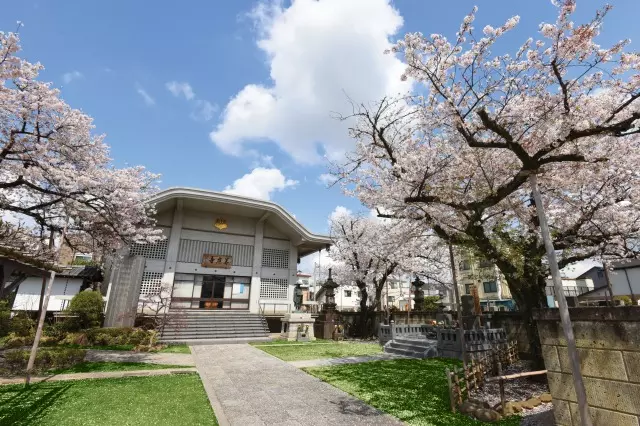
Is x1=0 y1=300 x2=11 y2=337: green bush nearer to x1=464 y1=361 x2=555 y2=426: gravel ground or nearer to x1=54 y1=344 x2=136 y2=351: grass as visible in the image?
x1=54 y1=344 x2=136 y2=351: grass

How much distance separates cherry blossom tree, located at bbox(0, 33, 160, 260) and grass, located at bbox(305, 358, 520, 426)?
10230mm

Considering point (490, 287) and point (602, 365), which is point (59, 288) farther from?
point (490, 287)

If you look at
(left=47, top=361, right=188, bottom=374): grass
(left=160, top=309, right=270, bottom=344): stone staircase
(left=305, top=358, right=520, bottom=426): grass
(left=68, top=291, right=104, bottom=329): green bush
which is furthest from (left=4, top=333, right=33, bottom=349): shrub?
(left=305, top=358, right=520, bottom=426): grass

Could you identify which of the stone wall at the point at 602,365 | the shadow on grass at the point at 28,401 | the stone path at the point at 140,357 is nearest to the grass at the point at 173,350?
the stone path at the point at 140,357

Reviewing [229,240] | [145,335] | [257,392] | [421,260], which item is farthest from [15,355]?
[421,260]

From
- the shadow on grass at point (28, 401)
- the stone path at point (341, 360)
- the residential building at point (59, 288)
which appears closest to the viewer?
the shadow on grass at point (28, 401)

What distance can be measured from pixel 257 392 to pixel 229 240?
17.9 m

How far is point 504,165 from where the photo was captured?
9.20 metres

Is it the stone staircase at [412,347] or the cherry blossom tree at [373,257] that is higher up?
the cherry blossom tree at [373,257]

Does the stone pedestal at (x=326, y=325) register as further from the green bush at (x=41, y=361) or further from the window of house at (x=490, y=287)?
the window of house at (x=490, y=287)

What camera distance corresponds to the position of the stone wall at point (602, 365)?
3959mm

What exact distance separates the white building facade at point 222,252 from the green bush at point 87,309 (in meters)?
3.05

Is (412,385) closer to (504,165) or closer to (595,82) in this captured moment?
(504,165)

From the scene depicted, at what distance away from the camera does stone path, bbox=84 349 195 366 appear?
11.6 metres
